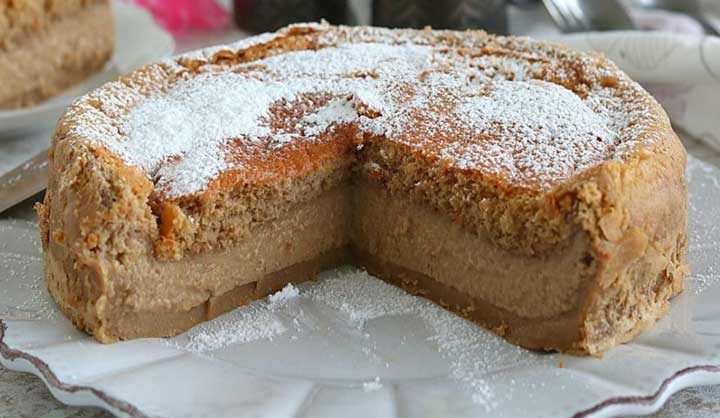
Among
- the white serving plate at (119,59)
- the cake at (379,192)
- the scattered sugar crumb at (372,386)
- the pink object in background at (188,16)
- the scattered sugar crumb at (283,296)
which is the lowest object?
the pink object in background at (188,16)

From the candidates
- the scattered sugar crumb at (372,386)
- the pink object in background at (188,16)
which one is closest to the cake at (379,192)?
the scattered sugar crumb at (372,386)

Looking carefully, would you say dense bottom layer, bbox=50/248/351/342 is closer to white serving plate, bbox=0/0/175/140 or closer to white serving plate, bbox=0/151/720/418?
white serving plate, bbox=0/151/720/418

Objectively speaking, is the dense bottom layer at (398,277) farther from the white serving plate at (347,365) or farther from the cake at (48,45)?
the cake at (48,45)

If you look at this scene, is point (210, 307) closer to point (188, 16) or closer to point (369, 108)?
point (369, 108)

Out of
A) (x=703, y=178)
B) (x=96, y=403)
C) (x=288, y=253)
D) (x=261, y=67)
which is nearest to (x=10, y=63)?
(x=261, y=67)

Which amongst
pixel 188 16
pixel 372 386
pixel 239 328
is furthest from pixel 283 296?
pixel 188 16

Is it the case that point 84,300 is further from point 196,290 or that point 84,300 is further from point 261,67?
point 261,67

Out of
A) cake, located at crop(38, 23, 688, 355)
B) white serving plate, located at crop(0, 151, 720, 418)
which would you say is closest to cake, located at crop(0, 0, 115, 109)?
cake, located at crop(38, 23, 688, 355)
